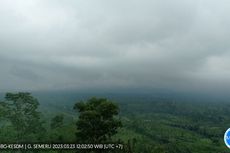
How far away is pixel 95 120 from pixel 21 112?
51449 mm

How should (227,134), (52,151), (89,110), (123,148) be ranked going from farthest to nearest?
(52,151) → (123,148) → (89,110) → (227,134)

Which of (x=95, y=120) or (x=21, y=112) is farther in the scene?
(x=21, y=112)

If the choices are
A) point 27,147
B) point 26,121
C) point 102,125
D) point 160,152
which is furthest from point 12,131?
point 102,125

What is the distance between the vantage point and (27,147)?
78.5 metres

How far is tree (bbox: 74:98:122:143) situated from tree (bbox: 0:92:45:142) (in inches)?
1822

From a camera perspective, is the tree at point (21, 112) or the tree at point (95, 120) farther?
the tree at point (21, 112)

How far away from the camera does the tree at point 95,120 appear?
58.2m

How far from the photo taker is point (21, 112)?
103 metres

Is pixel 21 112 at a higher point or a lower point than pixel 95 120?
lower

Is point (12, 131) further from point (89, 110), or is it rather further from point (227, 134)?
point (227, 134)

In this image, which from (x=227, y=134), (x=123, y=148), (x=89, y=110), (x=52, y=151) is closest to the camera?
(x=227, y=134)

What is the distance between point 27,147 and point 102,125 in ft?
89.4

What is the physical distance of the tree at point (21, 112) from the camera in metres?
102

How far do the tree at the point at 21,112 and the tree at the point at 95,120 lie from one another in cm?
4628
